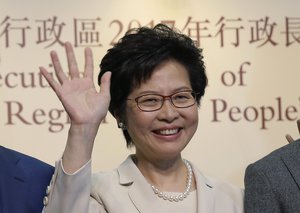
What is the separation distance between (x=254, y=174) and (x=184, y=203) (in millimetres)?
204

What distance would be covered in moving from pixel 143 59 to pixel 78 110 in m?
0.31

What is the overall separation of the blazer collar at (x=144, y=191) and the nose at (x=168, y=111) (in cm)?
17

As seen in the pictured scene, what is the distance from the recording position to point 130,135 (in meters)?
1.53

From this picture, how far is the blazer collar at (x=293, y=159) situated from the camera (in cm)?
139

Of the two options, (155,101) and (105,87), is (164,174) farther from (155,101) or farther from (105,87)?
(105,87)

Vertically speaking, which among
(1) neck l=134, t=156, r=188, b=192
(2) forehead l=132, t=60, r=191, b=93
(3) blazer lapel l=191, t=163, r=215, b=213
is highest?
(2) forehead l=132, t=60, r=191, b=93

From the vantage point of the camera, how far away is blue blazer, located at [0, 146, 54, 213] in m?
1.30

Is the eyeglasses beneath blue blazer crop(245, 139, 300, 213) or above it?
above

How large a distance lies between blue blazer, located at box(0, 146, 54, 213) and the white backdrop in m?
0.78

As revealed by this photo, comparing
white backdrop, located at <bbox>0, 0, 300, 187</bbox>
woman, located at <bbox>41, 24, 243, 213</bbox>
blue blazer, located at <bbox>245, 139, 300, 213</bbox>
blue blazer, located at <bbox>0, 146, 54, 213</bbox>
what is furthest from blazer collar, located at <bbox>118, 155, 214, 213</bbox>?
white backdrop, located at <bbox>0, 0, 300, 187</bbox>

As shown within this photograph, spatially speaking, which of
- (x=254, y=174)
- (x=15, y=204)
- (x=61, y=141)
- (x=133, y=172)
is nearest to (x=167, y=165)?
(x=133, y=172)

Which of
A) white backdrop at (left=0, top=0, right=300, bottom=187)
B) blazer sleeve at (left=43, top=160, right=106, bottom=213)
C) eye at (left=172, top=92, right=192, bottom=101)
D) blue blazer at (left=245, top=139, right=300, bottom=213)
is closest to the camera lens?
blazer sleeve at (left=43, top=160, right=106, bottom=213)

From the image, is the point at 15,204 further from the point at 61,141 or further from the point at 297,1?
the point at 297,1

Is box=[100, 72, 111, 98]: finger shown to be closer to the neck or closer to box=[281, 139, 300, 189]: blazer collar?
the neck
